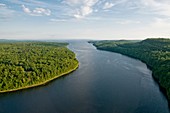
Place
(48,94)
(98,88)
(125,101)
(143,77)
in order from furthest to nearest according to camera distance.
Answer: (143,77) → (98,88) → (48,94) → (125,101)

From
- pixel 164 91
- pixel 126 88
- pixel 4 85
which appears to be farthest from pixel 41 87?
pixel 164 91

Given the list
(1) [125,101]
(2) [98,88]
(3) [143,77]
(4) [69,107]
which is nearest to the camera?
(4) [69,107]

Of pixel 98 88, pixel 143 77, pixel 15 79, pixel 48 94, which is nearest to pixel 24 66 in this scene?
pixel 15 79

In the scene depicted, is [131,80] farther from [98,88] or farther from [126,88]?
[98,88]

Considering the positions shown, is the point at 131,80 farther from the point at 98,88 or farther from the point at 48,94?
the point at 48,94

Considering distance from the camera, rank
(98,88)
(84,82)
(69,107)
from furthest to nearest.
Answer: (84,82) → (98,88) → (69,107)

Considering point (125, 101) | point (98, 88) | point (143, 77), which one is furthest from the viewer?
point (143, 77)

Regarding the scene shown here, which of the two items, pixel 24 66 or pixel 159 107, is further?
pixel 24 66

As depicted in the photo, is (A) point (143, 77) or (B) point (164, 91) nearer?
(B) point (164, 91)

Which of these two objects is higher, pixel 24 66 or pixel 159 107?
pixel 24 66
